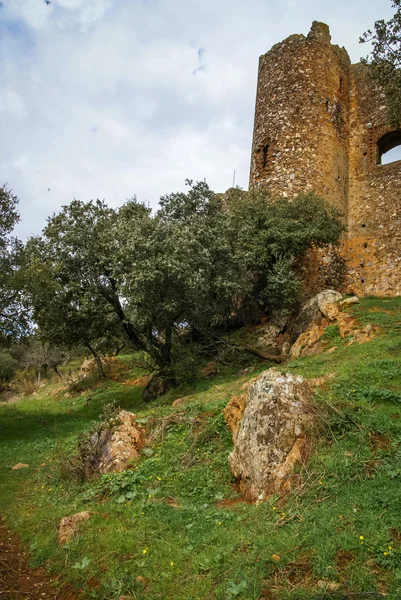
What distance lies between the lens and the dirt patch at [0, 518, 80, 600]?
5133 mm

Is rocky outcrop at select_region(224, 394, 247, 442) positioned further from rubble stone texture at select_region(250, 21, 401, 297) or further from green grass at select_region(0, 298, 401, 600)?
rubble stone texture at select_region(250, 21, 401, 297)

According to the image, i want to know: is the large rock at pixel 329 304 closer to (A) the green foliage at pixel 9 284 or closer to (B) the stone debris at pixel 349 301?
(B) the stone debris at pixel 349 301

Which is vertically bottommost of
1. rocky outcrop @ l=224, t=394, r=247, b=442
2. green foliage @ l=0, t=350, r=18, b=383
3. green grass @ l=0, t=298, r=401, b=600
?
green foliage @ l=0, t=350, r=18, b=383

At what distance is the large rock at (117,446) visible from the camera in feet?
26.9

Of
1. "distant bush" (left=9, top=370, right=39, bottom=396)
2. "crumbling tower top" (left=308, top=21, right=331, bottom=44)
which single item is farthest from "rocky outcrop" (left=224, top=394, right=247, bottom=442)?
"distant bush" (left=9, top=370, right=39, bottom=396)

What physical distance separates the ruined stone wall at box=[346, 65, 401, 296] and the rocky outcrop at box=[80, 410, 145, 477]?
14550 millimetres

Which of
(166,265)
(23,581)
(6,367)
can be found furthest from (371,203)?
(6,367)

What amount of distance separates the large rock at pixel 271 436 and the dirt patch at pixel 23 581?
8.48 feet

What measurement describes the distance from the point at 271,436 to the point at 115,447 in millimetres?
3172

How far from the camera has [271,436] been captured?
668cm

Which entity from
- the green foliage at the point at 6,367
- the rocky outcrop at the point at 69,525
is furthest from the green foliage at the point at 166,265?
the green foliage at the point at 6,367

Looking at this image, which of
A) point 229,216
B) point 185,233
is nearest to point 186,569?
point 185,233

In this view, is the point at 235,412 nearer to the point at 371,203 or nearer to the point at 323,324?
the point at 323,324

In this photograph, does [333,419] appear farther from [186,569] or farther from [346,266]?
[346,266]
